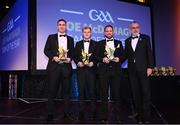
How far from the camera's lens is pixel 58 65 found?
4.11 m

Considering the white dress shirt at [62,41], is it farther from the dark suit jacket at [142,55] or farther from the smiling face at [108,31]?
the dark suit jacket at [142,55]

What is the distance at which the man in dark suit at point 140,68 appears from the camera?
13.2 ft

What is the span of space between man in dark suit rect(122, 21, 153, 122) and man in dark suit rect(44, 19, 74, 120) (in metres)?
0.97

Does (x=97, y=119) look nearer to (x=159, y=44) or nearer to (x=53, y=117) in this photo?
(x=53, y=117)

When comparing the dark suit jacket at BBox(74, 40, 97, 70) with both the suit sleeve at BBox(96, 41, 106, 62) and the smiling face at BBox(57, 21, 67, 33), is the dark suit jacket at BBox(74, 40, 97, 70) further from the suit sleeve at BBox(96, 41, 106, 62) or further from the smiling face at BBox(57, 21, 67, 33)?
the smiling face at BBox(57, 21, 67, 33)

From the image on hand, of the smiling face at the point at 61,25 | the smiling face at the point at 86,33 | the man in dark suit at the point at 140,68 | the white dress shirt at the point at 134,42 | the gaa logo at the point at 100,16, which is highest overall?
the gaa logo at the point at 100,16

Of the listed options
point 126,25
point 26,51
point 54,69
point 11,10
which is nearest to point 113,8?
point 126,25

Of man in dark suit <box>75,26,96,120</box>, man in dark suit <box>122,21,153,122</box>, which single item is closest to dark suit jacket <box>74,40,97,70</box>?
man in dark suit <box>75,26,96,120</box>

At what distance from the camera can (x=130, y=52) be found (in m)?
4.22

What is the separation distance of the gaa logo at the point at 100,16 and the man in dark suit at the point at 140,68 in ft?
9.17

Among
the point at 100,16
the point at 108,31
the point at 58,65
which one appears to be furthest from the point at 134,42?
the point at 100,16

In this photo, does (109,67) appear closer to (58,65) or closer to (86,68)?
(86,68)

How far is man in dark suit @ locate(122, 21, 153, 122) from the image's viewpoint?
403cm

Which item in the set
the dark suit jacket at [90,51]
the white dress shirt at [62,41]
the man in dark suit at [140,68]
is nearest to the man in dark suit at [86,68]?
the dark suit jacket at [90,51]
